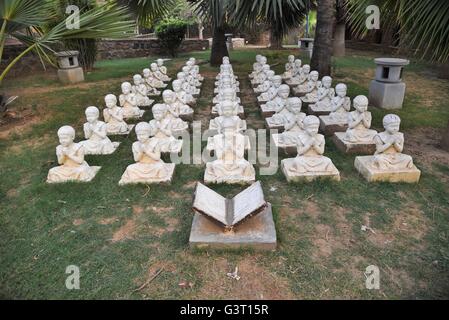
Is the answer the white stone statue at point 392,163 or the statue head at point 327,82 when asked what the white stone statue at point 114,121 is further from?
the white stone statue at point 392,163

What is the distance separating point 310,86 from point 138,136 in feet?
17.7

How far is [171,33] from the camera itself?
632 inches

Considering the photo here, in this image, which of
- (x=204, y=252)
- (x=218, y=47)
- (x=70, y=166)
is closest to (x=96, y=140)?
(x=70, y=166)

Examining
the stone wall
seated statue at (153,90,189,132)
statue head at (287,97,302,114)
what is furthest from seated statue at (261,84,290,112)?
the stone wall

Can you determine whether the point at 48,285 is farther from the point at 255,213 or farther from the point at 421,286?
the point at 421,286

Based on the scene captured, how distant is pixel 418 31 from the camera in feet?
14.4

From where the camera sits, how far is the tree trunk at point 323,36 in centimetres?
893

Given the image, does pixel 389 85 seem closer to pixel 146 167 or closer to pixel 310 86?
pixel 310 86

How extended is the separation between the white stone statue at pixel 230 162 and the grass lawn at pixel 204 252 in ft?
0.60

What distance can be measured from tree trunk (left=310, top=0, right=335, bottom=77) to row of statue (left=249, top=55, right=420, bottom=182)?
1.57 m

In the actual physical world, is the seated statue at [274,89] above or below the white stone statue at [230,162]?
above

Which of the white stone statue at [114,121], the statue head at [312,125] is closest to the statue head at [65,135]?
the white stone statue at [114,121]
